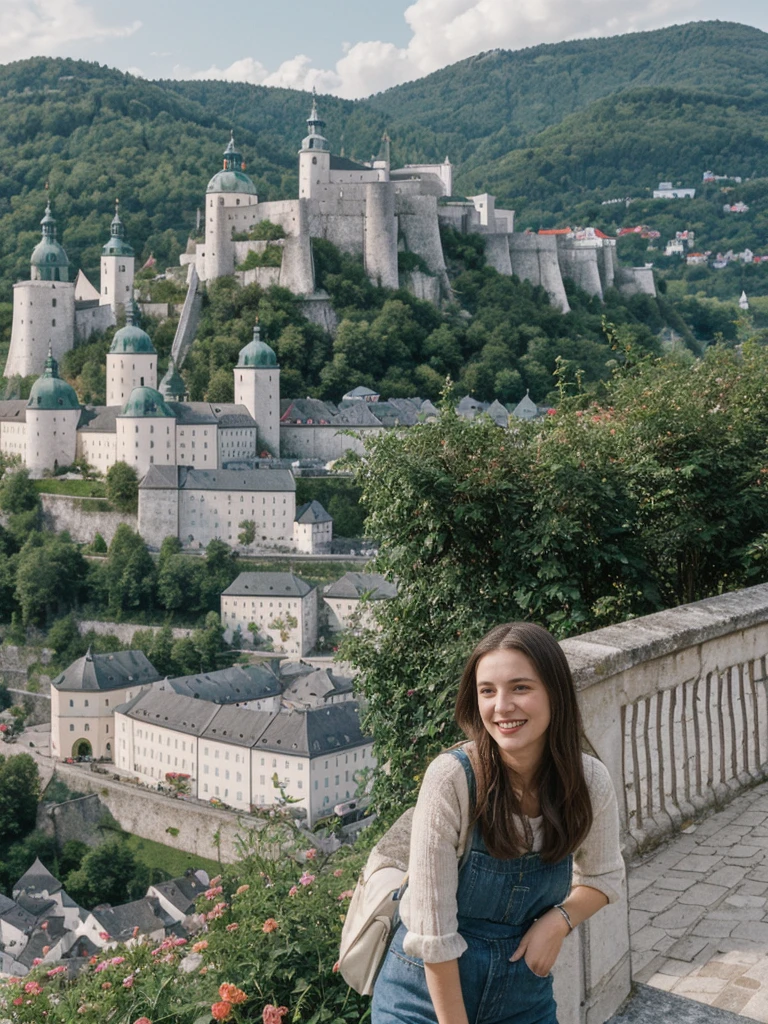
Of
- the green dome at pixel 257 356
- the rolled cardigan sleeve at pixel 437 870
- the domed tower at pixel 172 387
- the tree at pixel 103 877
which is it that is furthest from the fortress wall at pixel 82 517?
the rolled cardigan sleeve at pixel 437 870

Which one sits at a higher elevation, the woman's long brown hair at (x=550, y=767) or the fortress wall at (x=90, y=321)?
the fortress wall at (x=90, y=321)

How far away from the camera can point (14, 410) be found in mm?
45594

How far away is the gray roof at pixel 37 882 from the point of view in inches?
1019

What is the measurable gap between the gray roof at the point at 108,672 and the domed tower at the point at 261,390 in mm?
10596

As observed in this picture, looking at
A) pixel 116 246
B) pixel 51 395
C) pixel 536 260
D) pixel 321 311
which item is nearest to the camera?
pixel 51 395

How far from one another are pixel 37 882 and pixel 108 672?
32.0 ft

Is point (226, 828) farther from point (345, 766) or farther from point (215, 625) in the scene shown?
point (215, 625)

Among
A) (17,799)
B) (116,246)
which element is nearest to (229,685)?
(17,799)

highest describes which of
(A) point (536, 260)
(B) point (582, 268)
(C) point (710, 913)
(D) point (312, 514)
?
(A) point (536, 260)

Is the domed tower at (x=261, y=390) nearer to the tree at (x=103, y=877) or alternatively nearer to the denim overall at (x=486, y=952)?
the tree at (x=103, y=877)

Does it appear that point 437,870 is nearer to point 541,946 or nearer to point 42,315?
point 541,946

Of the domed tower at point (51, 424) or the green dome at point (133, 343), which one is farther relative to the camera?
the green dome at point (133, 343)

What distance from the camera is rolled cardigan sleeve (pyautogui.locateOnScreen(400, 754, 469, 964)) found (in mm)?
2398

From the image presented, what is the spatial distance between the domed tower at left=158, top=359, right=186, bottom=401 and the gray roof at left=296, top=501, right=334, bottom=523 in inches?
293
